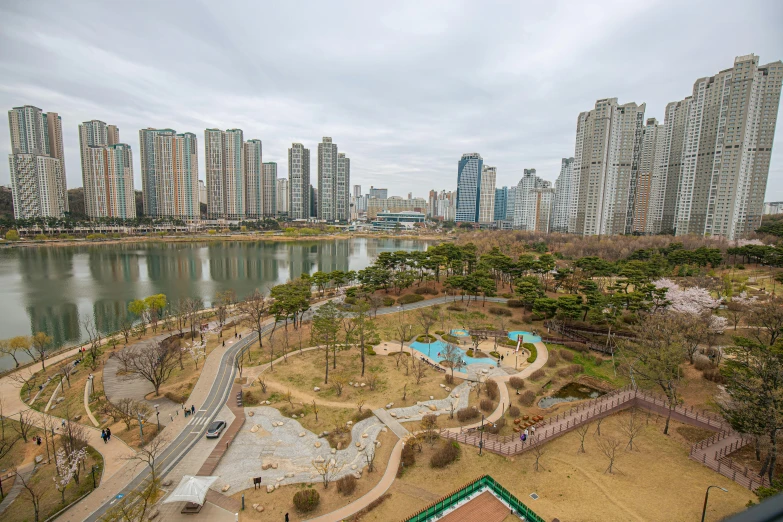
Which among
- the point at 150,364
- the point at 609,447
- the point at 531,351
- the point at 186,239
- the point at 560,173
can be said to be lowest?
the point at 609,447

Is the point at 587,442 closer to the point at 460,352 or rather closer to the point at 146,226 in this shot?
the point at 460,352

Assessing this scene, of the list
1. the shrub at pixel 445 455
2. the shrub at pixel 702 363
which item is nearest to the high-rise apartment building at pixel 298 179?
the shrub at pixel 702 363

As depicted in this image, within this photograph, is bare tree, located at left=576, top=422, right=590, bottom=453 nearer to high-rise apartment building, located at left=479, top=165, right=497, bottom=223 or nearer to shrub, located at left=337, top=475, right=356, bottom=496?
shrub, located at left=337, top=475, right=356, bottom=496

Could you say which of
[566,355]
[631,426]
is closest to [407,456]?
[631,426]

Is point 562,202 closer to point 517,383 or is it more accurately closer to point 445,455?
point 517,383

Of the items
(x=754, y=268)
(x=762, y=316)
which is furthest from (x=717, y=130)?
(x=762, y=316)

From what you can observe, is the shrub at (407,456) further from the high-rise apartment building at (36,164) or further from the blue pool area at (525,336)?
the high-rise apartment building at (36,164)
